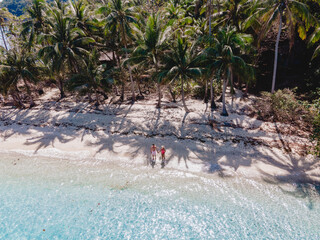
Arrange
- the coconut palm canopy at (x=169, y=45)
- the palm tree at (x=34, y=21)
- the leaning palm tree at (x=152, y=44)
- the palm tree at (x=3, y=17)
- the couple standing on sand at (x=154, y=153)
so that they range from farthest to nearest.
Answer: the palm tree at (x=3, y=17) < the palm tree at (x=34, y=21) < the leaning palm tree at (x=152, y=44) < the coconut palm canopy at (x=169, y=45) < the couple standing on sand at (x=154, y=153)

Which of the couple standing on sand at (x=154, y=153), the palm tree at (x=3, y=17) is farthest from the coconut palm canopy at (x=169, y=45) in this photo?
the palm tree at (x=3, y=17)

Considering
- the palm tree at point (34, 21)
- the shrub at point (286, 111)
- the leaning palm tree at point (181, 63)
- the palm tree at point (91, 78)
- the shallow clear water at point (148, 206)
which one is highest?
the palm tree at point (34, 21)

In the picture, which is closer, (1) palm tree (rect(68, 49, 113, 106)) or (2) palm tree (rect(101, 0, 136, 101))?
(2) palm tree (rect(101, 0, 136, 101))

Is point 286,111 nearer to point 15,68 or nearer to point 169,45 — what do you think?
point 169,45

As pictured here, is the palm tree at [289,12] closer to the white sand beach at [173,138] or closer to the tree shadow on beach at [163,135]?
the white sand beach at [173,138]

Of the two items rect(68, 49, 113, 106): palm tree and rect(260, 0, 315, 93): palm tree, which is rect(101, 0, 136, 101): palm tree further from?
rect(260, 0, 315, 93): palm tree

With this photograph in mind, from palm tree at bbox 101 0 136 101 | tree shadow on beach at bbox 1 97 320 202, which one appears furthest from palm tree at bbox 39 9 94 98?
tree shadow on beach at bbox 1 97 320 202
